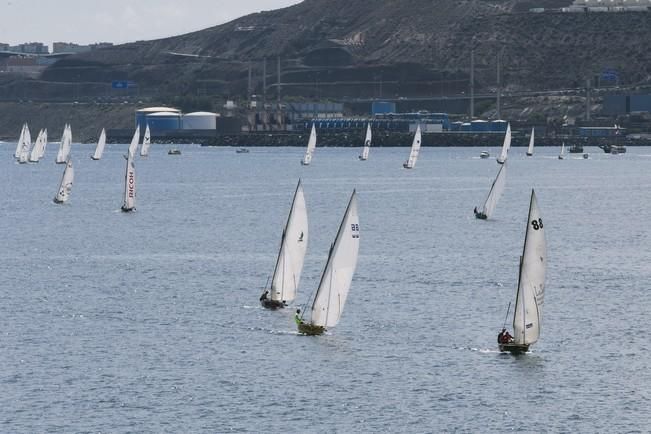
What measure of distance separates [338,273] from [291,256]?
11.1 meters

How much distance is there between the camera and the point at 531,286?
74.0m

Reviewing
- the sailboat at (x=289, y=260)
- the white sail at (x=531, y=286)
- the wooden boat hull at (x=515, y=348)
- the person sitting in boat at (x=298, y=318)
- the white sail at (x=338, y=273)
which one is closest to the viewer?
the white sail at (x=531, y=286)

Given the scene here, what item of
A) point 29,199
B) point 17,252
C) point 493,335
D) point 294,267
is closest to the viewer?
point 493,335

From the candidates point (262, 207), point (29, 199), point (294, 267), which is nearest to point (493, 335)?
point (294, 267)

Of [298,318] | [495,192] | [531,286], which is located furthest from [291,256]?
[495,192]

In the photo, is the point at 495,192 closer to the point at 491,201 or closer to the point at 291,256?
the point at 491,201

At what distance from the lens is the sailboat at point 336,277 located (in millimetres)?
75312

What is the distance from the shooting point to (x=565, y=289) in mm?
96750

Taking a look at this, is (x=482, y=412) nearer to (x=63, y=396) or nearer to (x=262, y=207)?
(x=63, y=396)

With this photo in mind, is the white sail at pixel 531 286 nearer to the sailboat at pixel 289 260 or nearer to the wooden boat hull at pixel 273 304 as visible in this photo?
the sailboat at pixel 289 260

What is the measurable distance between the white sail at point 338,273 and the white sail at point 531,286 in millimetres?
7412

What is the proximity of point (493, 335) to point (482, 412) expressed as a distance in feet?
52.8

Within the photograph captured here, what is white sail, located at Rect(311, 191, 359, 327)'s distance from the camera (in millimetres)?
75250

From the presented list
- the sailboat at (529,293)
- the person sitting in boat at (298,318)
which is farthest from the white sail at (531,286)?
the person sitting in boat at (298,318)
